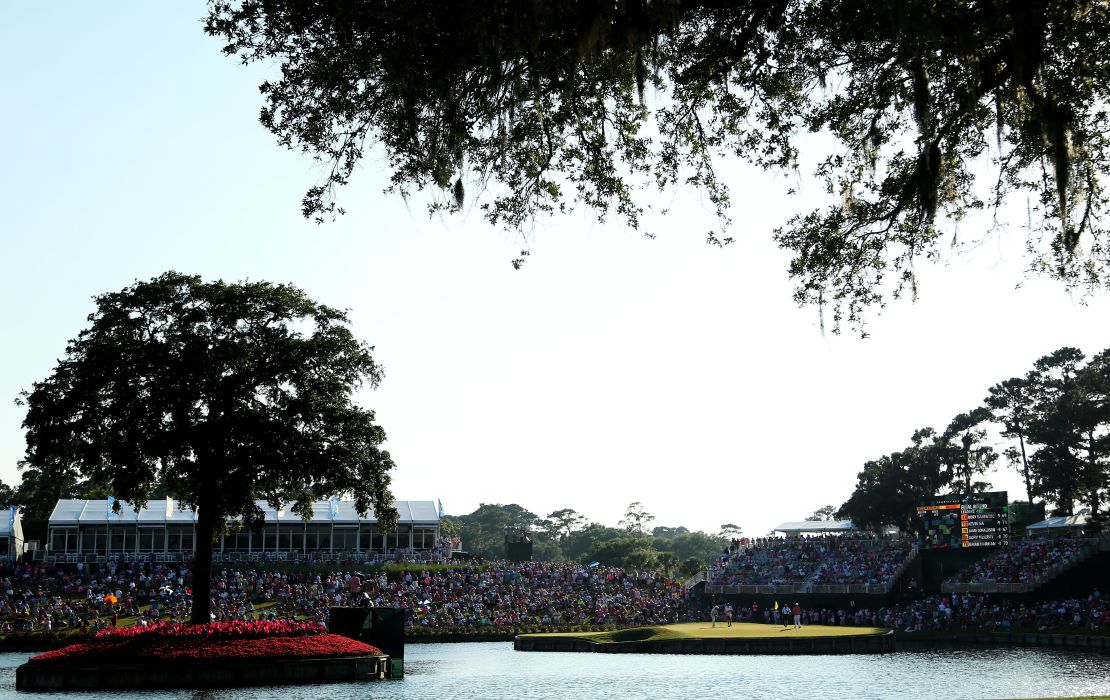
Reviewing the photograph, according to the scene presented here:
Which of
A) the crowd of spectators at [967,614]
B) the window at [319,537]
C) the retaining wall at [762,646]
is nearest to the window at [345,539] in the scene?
the window at [319,537]

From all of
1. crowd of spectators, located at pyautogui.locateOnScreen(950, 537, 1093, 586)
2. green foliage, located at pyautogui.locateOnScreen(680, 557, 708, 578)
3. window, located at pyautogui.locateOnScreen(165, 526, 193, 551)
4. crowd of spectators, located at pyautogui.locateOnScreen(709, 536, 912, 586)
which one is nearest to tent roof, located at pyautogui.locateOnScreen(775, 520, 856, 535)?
green foliage, located at pyautogui.locateOnScreen(680, 557, 708, 578)

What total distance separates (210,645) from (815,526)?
75259 millimetres

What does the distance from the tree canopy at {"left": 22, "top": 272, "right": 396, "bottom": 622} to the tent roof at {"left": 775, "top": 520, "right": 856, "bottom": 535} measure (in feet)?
218

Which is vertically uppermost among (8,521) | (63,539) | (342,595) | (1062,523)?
(8,521)

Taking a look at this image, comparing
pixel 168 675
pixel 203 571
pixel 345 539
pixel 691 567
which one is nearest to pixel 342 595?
pixel 345 539

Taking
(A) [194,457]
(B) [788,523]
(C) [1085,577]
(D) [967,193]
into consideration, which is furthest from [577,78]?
(B) [788,523]

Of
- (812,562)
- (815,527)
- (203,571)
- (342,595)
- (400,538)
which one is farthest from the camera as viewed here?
(815,527)

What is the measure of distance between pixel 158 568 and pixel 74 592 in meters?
5.19

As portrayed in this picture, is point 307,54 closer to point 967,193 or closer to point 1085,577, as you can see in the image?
point 967,193

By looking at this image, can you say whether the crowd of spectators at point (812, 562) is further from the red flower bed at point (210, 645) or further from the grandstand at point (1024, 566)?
the red flower bed at point (210, 645)

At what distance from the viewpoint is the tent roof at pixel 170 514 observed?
216 feet

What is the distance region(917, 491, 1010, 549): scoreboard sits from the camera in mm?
54375

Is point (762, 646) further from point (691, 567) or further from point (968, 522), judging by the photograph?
point (691, 567)

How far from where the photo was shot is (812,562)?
64.9 m
